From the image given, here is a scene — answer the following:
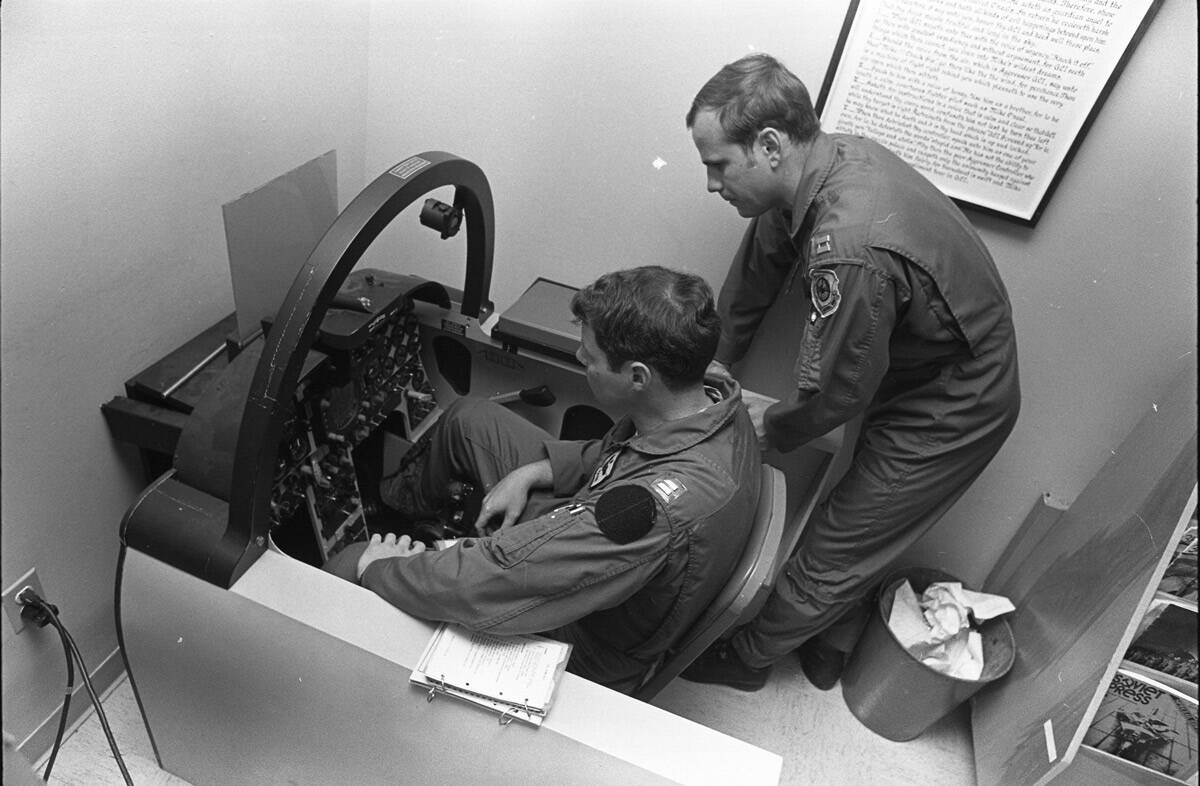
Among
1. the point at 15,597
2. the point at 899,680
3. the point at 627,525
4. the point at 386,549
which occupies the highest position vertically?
the point at 627,525

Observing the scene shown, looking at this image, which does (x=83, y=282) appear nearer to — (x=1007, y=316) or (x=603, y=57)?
(x=603, y=57)

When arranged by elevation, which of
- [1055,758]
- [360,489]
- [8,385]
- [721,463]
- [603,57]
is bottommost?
[360,489]

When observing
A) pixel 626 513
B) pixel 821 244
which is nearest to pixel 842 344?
pixel 821 244

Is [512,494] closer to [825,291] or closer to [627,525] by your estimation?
[627,525]

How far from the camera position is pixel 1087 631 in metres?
1.57

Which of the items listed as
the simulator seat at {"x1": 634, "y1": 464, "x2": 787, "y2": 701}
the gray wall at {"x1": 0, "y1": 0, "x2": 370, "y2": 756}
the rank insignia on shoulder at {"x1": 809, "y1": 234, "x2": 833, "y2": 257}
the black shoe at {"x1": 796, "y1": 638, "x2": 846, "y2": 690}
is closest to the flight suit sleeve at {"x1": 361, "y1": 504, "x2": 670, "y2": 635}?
the simulator seat at {"x1": 634, "y1": 464, "x2": 787, "y2": 701}

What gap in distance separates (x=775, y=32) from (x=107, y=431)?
1544 mm

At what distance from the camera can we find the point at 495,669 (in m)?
1.18

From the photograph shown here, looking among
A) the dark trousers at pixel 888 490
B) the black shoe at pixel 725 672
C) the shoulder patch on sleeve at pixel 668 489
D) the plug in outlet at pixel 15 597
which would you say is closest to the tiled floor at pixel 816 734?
the black shoe at pixel 725 672

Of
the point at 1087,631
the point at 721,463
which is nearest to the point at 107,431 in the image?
the point at 721,463

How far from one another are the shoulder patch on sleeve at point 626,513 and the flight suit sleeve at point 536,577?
0.01 m

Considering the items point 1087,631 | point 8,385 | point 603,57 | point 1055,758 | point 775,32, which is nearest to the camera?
point 8,385

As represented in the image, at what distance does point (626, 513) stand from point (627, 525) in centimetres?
2

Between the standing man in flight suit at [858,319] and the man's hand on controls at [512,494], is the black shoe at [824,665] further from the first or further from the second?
the man's hand on controls at [512,494]
